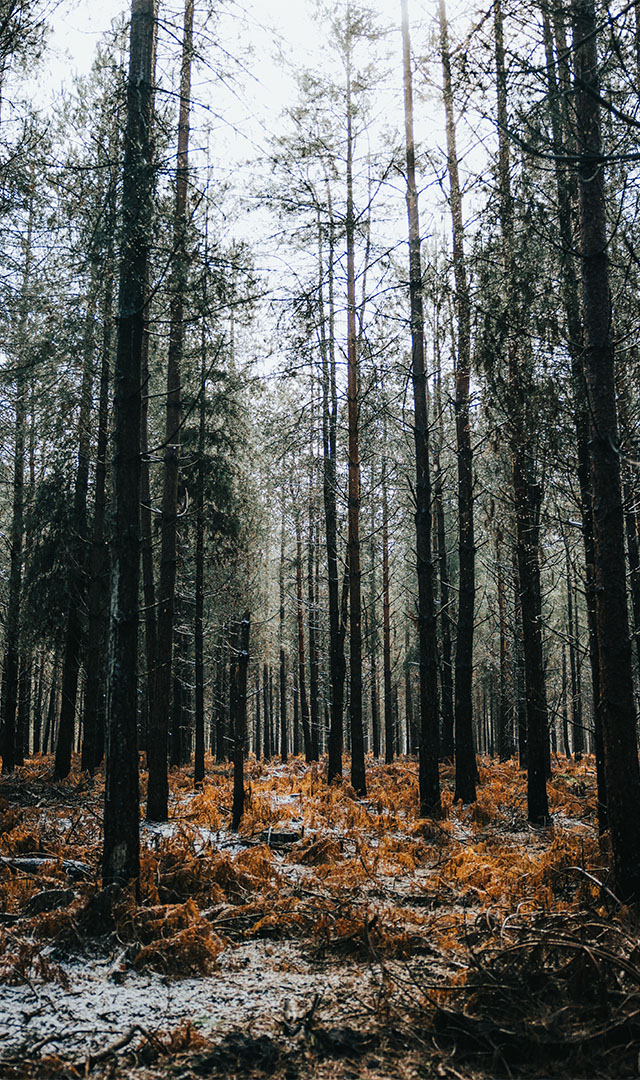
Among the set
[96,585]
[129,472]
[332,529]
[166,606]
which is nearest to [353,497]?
[332,529]

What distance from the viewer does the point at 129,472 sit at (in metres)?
6.11

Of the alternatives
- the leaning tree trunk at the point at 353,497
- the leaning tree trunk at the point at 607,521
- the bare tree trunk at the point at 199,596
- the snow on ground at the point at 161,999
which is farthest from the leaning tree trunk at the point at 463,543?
the snow on ground at the point at 161,999

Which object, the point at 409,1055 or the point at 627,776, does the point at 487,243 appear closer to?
the point at 627,776

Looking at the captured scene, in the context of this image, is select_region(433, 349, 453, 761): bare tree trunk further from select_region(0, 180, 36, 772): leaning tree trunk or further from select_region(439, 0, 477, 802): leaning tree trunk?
select_region(0, 180, 36, 772): leaning tree trunk

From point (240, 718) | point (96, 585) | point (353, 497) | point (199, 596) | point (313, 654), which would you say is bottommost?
point (240, 718)

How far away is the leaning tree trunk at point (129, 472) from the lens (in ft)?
18.6

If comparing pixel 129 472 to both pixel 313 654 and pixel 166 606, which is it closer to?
pixel 166 606

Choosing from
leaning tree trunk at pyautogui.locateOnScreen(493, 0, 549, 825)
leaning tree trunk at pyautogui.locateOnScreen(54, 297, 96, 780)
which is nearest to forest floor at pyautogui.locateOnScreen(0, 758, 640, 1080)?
leaning tree trunk at pyautogui.locateOnScreen(493, 0, 549, 825)

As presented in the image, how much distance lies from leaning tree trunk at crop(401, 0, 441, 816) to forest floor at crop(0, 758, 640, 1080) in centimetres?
265

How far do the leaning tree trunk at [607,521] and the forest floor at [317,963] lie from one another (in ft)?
2.36

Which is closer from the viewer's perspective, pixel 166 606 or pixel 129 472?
pixel 129 472

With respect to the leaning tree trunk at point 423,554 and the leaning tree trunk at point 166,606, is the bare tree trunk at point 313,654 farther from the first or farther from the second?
the leaning tree trunk at point 166,606

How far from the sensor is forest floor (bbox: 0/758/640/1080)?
130 inches

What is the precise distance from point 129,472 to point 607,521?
13.7ft
